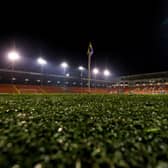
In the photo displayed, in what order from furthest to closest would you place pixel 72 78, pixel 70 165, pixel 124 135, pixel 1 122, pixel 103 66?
1. pixel 103 66
2. pixel 72 78
3. pixel 1 122
4. pixel 124 135
5. pixel 70 165

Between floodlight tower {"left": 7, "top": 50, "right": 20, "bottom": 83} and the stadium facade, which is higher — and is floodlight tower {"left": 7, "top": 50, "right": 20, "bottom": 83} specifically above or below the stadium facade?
above

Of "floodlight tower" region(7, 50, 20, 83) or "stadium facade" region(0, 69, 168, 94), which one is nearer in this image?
"floodlight tower" region(7, 50, 20, 83)

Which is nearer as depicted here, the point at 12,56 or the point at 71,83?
the point at 12,56

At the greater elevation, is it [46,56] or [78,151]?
[46,56]

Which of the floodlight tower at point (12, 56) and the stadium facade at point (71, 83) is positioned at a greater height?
the floodlight tower at point (12, 56)

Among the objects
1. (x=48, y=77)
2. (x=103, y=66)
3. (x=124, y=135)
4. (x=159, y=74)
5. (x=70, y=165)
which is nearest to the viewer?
(x=70, y=165)

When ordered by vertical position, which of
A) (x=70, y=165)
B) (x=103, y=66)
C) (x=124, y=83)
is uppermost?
(x=103, y=66)

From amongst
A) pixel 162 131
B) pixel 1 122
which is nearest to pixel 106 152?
pixel 162 131

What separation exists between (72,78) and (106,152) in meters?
46.2

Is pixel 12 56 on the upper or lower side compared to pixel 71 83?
upper

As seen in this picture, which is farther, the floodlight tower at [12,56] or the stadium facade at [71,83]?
the stadium facade at [71,83]

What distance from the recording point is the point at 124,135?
1.95m

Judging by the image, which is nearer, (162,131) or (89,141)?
(89,141)

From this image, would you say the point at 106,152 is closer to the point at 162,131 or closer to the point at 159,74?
the point at 162,131
